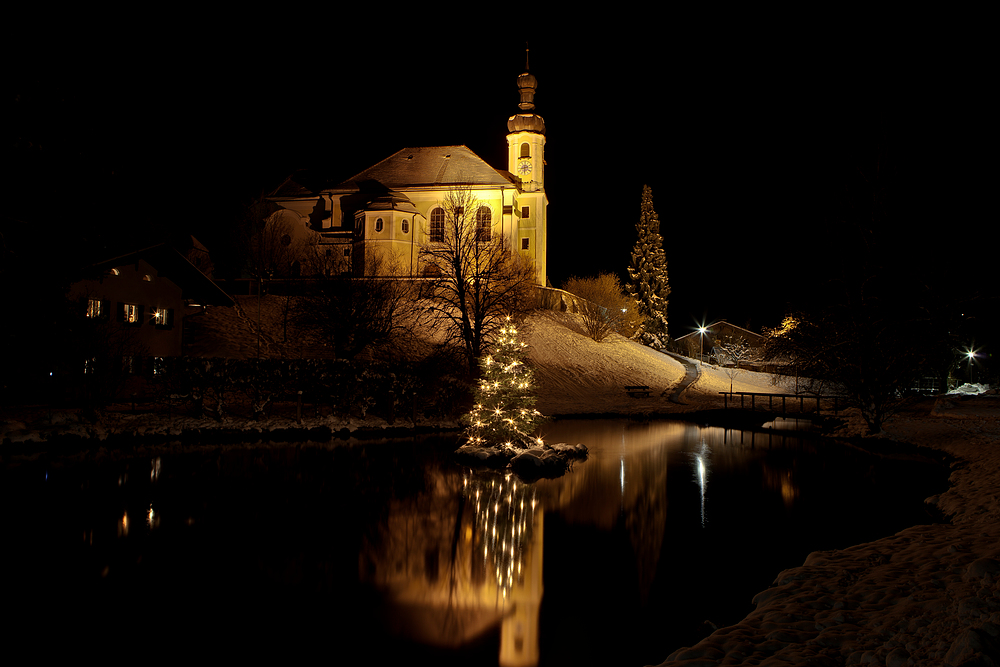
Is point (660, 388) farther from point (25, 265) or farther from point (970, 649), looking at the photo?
point (970, 649)

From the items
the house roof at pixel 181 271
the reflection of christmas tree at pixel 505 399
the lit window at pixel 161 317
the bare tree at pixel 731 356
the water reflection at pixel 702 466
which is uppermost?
the house roof at pixel 181 271

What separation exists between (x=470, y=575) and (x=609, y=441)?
14.0m

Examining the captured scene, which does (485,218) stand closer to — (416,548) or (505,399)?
(505,399)

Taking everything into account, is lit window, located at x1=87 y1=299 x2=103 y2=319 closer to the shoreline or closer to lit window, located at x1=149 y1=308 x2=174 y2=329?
lit window, located at x1=149 y1=308 x2=174 y2=329

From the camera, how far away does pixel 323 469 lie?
50.4ft

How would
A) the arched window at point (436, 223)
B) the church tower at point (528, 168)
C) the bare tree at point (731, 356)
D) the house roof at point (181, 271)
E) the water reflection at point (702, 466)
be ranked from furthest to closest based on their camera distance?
the church tower at point (528, 168), the arched window at point (436, 223), the bare tree at point (731, 356), the house roof at point (181, 271), the water reflection at point (702, 466)

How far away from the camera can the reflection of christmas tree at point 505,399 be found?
16.7 metres

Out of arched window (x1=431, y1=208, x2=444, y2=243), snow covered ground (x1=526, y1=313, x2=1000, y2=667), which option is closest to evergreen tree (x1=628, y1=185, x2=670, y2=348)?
arched window (x1=431, y1=208, x2=444, y2=243)

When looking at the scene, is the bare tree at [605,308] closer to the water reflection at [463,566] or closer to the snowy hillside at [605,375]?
the snowy hillside at [605,375]

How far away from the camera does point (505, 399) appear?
1666cm

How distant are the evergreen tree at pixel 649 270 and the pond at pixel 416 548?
45173 mm

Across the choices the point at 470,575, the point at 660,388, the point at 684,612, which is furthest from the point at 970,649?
the point at 660,388

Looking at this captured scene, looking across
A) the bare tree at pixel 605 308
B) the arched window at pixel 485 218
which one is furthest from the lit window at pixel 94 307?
the arched window at pixel 485 218

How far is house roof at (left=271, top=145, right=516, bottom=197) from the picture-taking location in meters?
55.3
